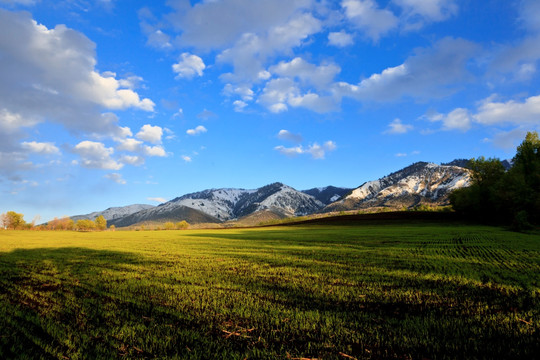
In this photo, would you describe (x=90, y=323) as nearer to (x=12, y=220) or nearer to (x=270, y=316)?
(x=270, y=316)

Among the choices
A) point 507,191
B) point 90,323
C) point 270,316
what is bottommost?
point 270,316

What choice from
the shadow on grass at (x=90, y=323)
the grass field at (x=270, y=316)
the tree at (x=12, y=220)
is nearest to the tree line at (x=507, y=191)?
the grass field at (x=270, y=316)

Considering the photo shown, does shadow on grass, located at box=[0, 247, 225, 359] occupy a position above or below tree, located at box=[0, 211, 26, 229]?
below

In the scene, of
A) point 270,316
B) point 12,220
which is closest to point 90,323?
point 270,316

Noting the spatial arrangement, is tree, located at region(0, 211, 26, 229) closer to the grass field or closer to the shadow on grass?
the grass field

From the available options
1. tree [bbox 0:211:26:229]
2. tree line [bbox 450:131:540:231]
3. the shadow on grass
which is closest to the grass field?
the shadow on grass

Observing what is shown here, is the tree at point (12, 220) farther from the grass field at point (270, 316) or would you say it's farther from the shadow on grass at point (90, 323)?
the shadow on grass at point (90, 323)

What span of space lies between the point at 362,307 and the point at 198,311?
4.13 meters

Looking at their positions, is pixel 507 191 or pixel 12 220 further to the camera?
pixel 12 220

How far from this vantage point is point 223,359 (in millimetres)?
4375

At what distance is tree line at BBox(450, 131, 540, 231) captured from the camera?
198 ft

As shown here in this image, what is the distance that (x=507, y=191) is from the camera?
65000 millimetres

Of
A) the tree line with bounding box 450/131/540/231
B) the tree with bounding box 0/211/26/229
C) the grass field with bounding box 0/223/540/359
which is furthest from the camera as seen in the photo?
the tree with bounding box 0/211/26/229

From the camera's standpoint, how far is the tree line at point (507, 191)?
198ft
